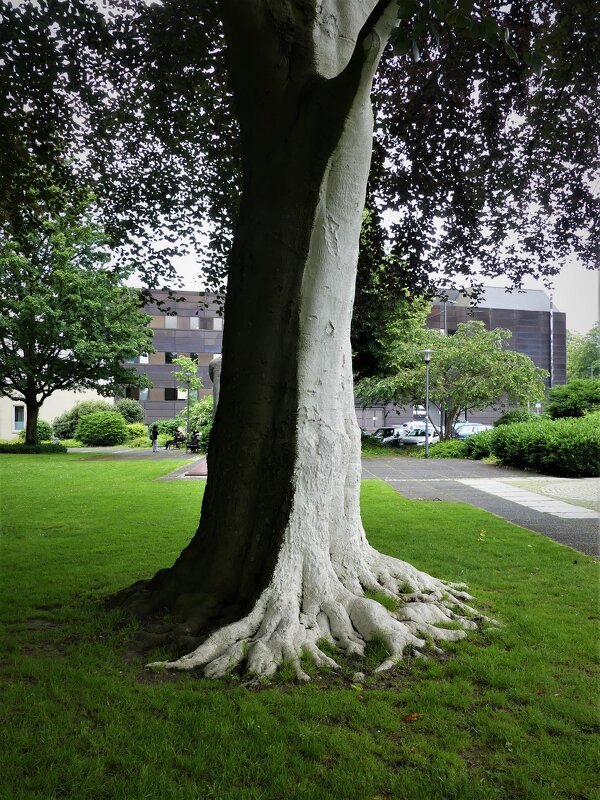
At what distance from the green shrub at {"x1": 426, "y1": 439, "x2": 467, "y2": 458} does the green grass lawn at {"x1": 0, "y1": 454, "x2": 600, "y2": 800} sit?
1829cm

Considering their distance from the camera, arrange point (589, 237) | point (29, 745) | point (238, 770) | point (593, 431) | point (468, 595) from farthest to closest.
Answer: point (593, 431)
point (589, 237)
point (468, 595)
point (29, 745)
point (238, 770)

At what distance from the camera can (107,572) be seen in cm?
624

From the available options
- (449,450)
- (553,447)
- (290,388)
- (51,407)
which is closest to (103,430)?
(51,407)

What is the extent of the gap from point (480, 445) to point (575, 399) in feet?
15.2

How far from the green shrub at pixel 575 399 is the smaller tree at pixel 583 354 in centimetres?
1769

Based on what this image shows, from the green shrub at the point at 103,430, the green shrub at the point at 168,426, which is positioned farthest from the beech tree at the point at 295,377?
the green shrub at the point at 168,426

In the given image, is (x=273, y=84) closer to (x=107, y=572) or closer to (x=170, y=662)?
(x=170, y=662)

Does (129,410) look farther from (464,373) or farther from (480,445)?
(480,445)

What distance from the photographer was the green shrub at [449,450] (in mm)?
23734

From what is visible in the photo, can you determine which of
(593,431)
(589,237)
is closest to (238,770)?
(589,237)

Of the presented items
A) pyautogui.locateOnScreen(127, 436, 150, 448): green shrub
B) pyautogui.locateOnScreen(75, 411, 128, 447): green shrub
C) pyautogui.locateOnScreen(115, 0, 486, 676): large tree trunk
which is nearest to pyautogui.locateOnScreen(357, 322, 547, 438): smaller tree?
pyautogui.locateOnScreen(127, 436, 150, 448): green shrub

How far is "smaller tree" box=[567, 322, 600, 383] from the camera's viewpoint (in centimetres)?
4283

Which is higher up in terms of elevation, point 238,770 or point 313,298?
point 313,298

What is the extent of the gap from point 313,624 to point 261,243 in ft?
9.11
